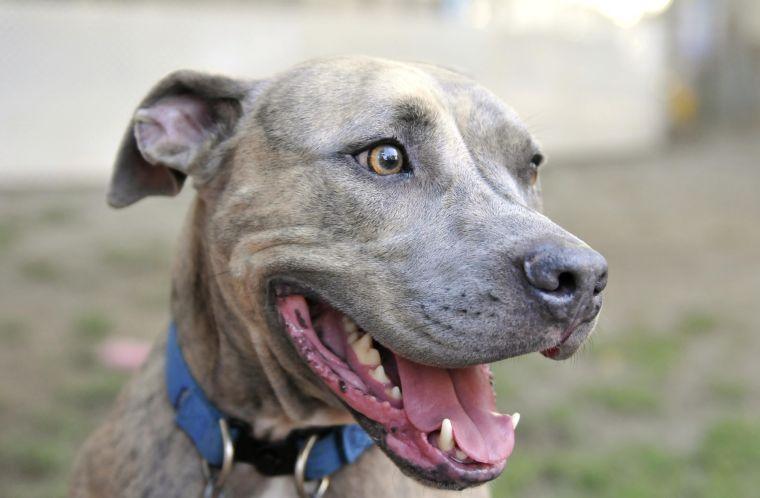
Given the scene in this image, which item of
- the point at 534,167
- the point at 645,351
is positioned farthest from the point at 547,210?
the point at 534,167

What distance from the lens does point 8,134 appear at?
8.98 m

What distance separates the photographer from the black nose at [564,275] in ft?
7.59

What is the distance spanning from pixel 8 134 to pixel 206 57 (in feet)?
7.48

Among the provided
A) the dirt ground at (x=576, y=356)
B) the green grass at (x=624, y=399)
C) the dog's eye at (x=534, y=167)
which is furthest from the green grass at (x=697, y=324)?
the dog's eye at (x=534, y=167)

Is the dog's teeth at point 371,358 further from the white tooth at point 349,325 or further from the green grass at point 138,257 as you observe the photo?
the green grass at point 138,257

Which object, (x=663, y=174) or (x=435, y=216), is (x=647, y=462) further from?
(x=663, y=174)

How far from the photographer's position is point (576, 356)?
10.1 feet

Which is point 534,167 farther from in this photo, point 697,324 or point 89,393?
point 697,324

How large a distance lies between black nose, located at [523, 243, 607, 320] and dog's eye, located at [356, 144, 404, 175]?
55 cm

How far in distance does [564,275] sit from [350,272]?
0.60 m

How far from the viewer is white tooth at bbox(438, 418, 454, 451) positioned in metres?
2.40

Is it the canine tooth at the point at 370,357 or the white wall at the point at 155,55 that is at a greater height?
the canine tooth at the point at 370,357

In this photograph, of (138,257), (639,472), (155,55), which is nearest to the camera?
(639,472)

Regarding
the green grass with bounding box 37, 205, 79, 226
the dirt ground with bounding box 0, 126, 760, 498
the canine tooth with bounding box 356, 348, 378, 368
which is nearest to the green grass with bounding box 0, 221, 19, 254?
the dirt ground with bounding box 0, 126, 760, 498
